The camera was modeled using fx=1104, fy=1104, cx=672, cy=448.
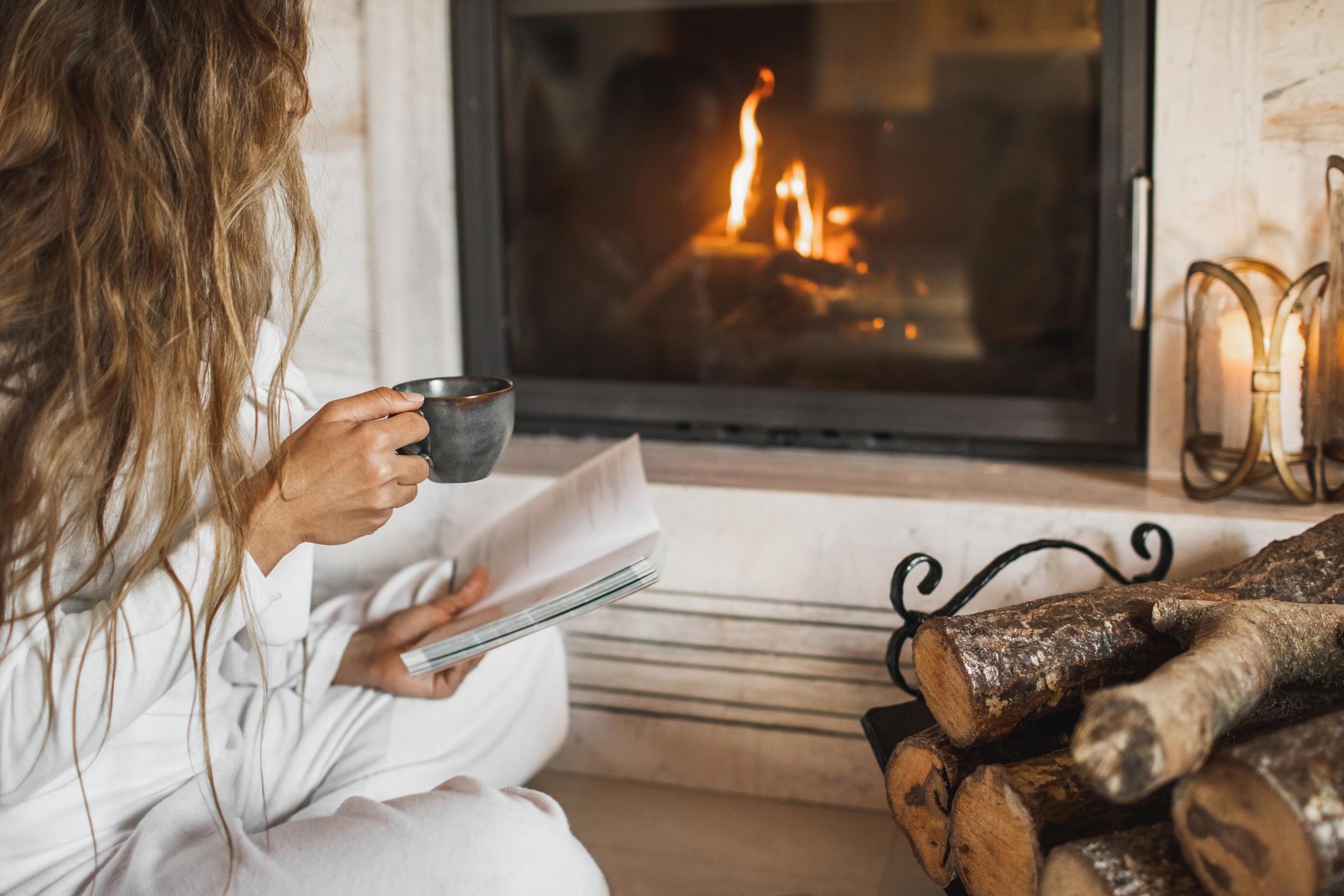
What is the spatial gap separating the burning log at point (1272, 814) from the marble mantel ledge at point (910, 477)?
1.90 feet

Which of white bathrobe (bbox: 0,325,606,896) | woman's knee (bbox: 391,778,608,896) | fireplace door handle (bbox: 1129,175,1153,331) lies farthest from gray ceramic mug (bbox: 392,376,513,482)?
fireplace door handle (bbox: 1129,175,1153,331)

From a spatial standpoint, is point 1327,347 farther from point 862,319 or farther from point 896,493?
point 862,319

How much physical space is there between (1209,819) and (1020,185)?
0.97m

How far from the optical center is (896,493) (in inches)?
48.3

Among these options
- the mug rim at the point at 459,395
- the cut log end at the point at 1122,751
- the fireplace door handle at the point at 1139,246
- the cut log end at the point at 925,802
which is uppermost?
the fireplace door handle at the point at 1139,246

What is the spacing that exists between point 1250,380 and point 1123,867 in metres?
0.70

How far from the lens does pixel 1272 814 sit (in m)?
0.57

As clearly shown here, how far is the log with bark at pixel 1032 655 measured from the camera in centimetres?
81

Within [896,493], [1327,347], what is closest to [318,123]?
[896,493]

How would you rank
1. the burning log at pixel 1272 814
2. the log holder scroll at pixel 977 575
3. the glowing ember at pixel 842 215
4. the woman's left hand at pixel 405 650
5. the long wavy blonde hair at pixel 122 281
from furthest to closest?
the glowing ember at pixel 842 215, the woman's left hand at pixel 405 650, the log holder scroll at pixel 977 575, the long wavy blonde hair at pixel 122 281, the burning log at pixel 1272 814

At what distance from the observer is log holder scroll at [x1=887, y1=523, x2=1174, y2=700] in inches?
38.3

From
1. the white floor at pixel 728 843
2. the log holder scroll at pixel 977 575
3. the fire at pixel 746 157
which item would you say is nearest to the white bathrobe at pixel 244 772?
the white floor at pixel 728 843

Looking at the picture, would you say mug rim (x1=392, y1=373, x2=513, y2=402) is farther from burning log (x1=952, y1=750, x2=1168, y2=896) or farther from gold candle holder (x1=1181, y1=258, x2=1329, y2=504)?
gold candle holder (x1=1181, y1=258, x2=1329, y2=504)

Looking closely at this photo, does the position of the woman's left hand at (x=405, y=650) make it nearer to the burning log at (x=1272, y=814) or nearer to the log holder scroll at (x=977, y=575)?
the log holder scroll at (x=977, y=575)
